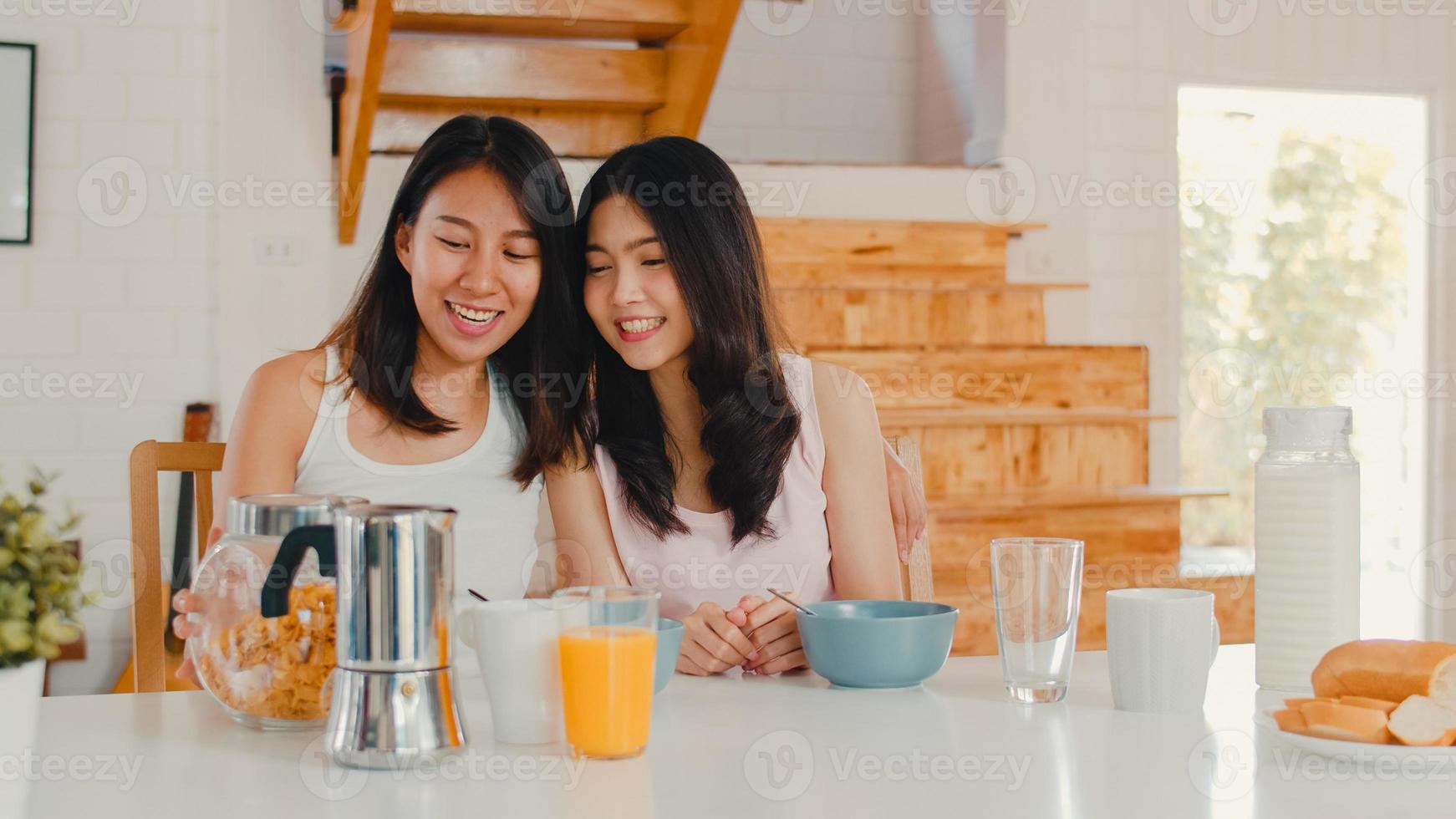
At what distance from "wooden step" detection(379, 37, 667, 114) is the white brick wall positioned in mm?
484

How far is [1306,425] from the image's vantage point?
3.51 ft

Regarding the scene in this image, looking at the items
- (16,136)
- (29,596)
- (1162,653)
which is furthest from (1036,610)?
(16,136)

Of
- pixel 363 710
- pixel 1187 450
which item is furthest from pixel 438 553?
pixel 1187 450

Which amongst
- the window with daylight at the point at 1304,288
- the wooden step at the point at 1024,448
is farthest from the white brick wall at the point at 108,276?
the window with daylight at the point at 1304,288

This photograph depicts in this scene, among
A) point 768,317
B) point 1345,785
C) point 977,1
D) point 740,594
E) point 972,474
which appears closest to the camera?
point 1345,785

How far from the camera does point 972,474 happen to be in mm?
3154

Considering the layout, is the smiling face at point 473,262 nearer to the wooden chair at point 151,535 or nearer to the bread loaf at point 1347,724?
the wooden chair at point 151,535

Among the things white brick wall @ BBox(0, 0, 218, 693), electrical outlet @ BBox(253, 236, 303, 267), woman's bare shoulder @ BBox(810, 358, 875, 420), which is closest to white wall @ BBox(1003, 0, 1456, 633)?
electrical outlet @ BBox(253, 236, 303, 267)

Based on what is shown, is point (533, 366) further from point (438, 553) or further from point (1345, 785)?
point (1345, 785)

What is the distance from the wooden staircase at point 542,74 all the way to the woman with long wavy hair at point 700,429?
152 cm

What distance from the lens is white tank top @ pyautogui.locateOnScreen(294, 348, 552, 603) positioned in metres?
1.54

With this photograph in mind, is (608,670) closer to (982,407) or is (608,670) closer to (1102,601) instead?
(1102,601)

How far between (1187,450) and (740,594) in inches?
136

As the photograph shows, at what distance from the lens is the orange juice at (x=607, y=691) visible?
87cm
